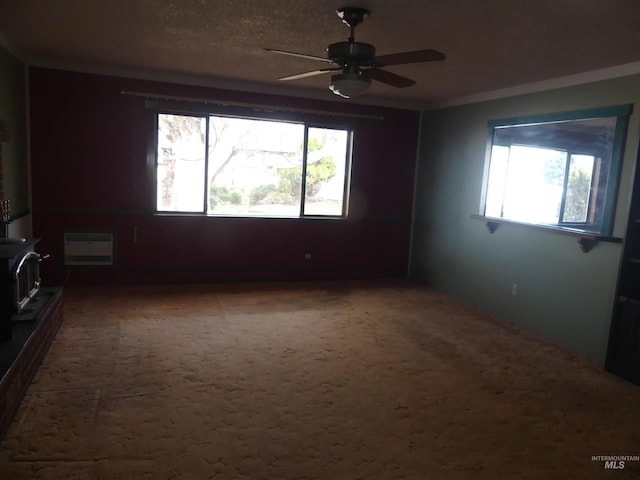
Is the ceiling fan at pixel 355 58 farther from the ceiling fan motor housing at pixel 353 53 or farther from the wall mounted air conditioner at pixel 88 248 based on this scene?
the wall mounted air conditioner at pixel 88 248

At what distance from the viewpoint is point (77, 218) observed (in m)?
5.02

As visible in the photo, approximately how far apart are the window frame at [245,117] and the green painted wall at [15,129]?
3.83 ft

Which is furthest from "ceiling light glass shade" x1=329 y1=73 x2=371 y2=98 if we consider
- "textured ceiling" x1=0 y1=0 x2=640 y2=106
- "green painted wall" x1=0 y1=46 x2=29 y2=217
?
"green painted wall" x1=0 y1=46 x2=29 y2=217

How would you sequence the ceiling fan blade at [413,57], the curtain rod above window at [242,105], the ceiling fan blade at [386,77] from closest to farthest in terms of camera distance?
1. the ceiling fan blade at [413,57]
2. the ceiling fan blade at [386,77]
3. the curtain rod above window at [242,105]

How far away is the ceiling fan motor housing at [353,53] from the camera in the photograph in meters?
2.75

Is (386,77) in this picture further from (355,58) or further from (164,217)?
(164,217)

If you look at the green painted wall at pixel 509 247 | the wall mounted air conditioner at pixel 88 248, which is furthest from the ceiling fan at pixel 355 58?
the wall mounted air conditioner at pixel 88 248

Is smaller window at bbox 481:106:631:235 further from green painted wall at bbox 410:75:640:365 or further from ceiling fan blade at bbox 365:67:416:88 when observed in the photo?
ceiling fan blade at bbox 365:67:416:88

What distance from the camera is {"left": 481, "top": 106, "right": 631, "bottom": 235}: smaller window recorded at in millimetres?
3697

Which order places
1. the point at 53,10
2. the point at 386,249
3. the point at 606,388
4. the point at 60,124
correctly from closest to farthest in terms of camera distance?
the point at 53,10
the point at 606,388
the point at 60,124
the point at 386,249

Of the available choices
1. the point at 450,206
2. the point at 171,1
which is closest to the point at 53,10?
the point at 171,1

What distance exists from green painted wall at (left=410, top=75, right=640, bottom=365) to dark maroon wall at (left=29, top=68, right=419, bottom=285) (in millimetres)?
458

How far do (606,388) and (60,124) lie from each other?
5519mm

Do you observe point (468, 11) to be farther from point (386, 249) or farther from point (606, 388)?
point (386, 249)
